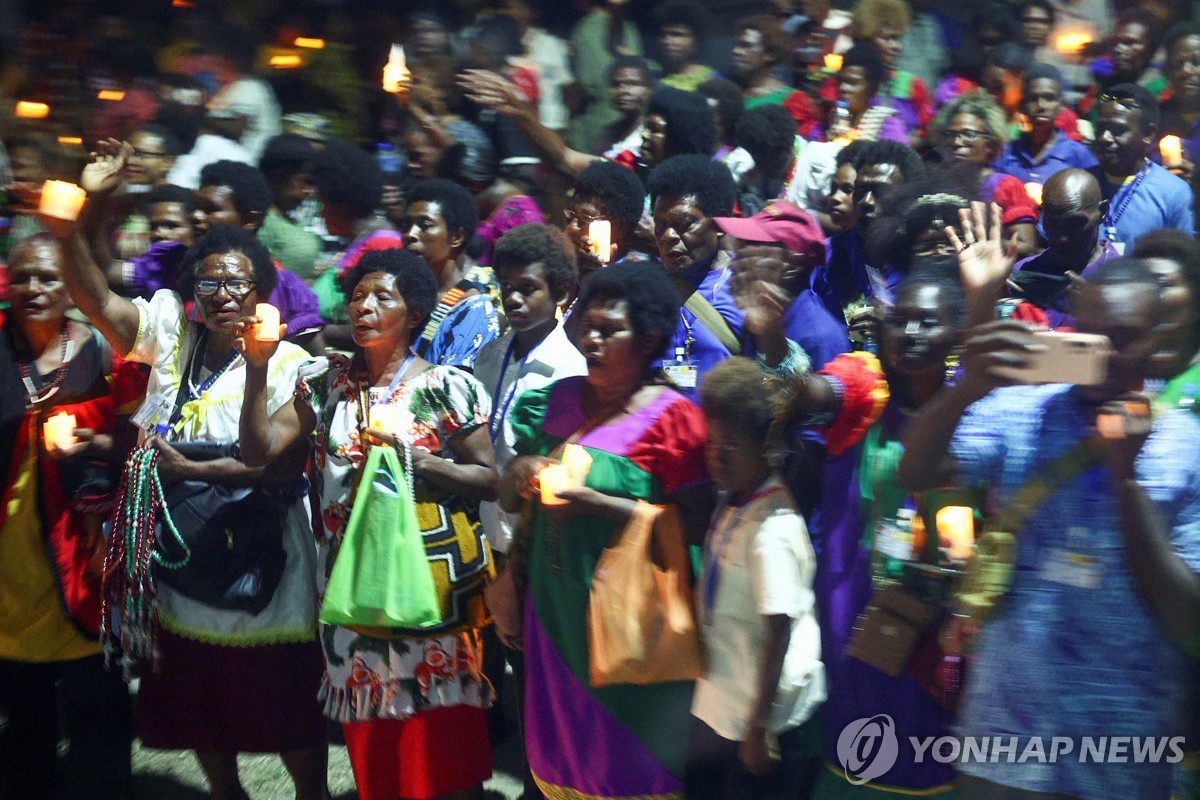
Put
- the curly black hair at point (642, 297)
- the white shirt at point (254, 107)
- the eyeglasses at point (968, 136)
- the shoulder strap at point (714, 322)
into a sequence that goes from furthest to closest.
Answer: the white shirt at point (254, 107)
the eyeglasses at point (968, 136)
the shoulder strap at point (714, 322)
the curly black hair at point (642, 297)

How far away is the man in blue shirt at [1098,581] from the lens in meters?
2.82

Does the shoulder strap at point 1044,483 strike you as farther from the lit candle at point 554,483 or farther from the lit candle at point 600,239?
the lit candle at point 600,239

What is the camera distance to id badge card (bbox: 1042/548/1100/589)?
287 cm

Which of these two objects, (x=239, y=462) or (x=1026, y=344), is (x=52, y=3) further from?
(x=1026, y=344)

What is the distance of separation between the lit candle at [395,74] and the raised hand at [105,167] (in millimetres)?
2214

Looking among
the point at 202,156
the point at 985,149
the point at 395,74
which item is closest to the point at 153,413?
the point at 202,156

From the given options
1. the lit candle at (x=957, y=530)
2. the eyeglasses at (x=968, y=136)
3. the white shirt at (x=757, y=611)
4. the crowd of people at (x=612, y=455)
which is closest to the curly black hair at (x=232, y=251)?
the crowd of people at (x=612, y=455)

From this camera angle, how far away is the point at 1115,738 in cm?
287

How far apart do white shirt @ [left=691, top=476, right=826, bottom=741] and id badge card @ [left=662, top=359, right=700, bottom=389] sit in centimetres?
77

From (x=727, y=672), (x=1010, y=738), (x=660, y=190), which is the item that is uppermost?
(x=660, y=190)

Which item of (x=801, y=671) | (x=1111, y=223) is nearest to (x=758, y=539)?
(x=801, y=671)

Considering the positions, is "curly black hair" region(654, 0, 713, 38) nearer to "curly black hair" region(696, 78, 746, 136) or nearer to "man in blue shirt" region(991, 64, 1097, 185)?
"curly black hair" region(696, 78, 746, 136)

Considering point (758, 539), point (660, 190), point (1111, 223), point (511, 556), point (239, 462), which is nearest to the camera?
point (758, 539)

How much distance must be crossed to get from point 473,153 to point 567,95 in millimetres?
1159
